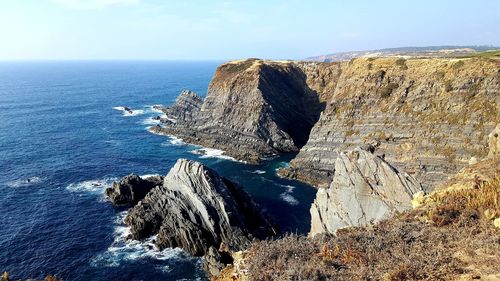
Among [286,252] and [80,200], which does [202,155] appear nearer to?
[80,200]

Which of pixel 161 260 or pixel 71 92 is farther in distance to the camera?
pixel 71 92

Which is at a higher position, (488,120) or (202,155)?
(488,120)

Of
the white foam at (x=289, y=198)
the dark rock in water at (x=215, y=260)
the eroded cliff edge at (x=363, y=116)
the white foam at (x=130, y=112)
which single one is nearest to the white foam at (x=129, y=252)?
the dark rock in water at (x=215, y=260)

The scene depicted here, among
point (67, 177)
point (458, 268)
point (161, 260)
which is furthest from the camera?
point (67, 177)

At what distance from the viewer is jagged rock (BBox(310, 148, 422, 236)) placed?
3291 cm

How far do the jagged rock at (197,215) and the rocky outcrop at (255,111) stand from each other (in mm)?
31352

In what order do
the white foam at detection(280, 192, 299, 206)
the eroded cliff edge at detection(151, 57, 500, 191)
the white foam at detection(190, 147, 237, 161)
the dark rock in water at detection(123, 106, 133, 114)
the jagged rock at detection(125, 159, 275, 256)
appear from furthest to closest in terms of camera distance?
1. the dark rock in water at detection(123, 106, 133, 114)
2. the white foam at detection(190, 147, 237, 161)
3. the white foam at detection(280, 192, 299, 206)
4. the eroded cliff edge at detection(151, 57, 500, 191)
5. the jagged rock at detection(125, 159, 275, 256)

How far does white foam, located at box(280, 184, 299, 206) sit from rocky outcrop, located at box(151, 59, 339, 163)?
Result: 16592 mm

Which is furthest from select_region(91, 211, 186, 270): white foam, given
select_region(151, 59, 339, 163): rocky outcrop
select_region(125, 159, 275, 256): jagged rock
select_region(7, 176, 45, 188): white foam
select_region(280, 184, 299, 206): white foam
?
select_region(151, 59, 339, 163): rocky outcrop

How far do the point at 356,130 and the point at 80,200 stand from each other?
166 feet

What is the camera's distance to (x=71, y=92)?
19812 centimetres

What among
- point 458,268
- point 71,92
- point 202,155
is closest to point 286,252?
point 458,268

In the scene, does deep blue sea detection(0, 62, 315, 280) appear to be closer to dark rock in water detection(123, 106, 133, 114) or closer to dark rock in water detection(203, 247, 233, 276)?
dark rock in water detection(203, 247, 233, 276)

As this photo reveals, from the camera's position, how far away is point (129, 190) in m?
63.9
